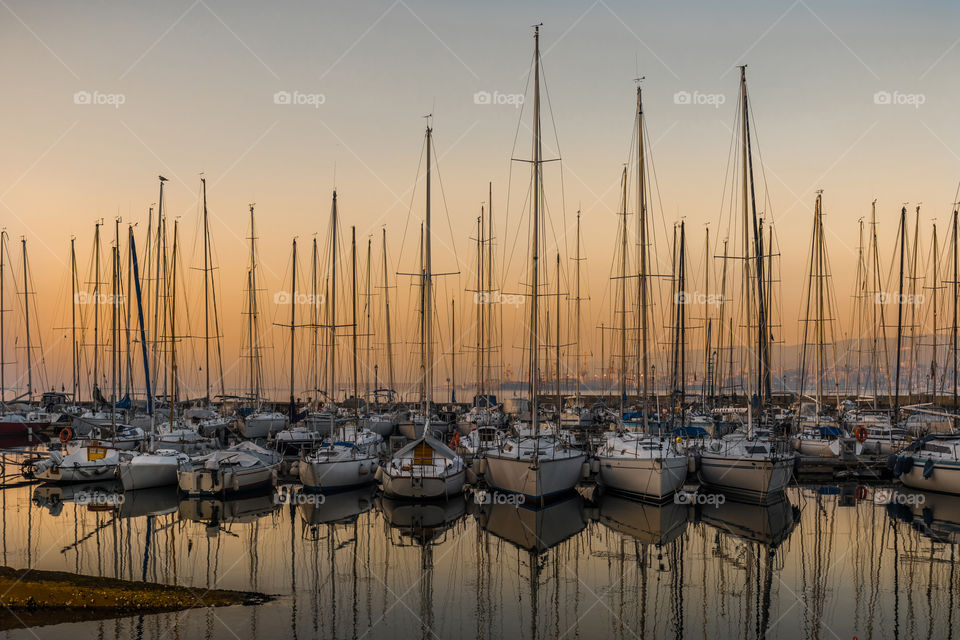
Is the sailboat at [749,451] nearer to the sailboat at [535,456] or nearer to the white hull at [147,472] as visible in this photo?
the sailboat at [535,456]

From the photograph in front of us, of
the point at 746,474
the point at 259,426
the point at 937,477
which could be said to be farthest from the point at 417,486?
the point at 259,426

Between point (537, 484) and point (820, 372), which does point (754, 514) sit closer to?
point (537, 484)

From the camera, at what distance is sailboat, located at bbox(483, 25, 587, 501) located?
1055 inches

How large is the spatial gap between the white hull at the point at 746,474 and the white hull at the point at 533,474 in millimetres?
5553

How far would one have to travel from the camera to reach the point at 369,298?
2144 inches

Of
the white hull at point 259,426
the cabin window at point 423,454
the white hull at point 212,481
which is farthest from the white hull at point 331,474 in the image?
the white hull at point 259,426

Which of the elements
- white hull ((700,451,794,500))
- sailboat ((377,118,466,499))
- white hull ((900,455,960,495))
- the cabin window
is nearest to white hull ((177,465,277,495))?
sailboat ((377,118,466,499))

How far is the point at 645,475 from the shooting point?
28062 millimetres

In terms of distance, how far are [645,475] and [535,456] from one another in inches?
189

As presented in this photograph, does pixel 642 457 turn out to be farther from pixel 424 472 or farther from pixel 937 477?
pixel 937 477

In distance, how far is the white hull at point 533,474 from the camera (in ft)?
87.9

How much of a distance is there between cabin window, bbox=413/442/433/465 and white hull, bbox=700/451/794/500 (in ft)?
38.2

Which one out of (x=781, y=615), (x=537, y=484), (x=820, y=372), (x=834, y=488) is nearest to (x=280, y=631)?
(x=781, y=615)

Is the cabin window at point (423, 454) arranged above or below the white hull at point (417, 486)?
above
